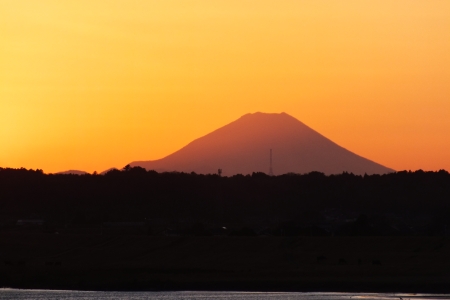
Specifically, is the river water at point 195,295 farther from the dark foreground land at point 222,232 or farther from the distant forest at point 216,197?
the distant forest at point 216,197

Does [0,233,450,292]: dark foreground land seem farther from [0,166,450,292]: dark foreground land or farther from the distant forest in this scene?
the distant forest

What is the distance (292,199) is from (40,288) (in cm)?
10344

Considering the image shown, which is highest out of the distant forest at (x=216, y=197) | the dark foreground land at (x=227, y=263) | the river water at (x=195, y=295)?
the distant forest at (x=216, y=197)

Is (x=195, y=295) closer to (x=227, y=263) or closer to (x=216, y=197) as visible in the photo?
(x=227, y=263)

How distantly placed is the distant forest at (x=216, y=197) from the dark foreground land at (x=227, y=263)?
44708mm

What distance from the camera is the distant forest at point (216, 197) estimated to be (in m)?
162

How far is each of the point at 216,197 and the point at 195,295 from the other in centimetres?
10702

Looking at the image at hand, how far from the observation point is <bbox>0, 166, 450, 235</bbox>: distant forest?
162 m

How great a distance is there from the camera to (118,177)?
184 m

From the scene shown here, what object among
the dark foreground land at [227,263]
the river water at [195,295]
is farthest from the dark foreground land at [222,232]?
the river water at [195,295]

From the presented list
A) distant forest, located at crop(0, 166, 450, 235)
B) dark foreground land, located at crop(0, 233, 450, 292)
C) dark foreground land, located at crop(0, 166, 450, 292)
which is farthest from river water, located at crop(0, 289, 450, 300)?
distant forest, located at crop(0, 166, 450, 235)

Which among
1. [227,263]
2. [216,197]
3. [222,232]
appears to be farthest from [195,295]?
[216,197]

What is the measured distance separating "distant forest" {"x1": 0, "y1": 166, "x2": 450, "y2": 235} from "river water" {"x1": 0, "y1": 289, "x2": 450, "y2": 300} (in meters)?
74.7

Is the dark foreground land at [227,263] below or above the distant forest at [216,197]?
below
